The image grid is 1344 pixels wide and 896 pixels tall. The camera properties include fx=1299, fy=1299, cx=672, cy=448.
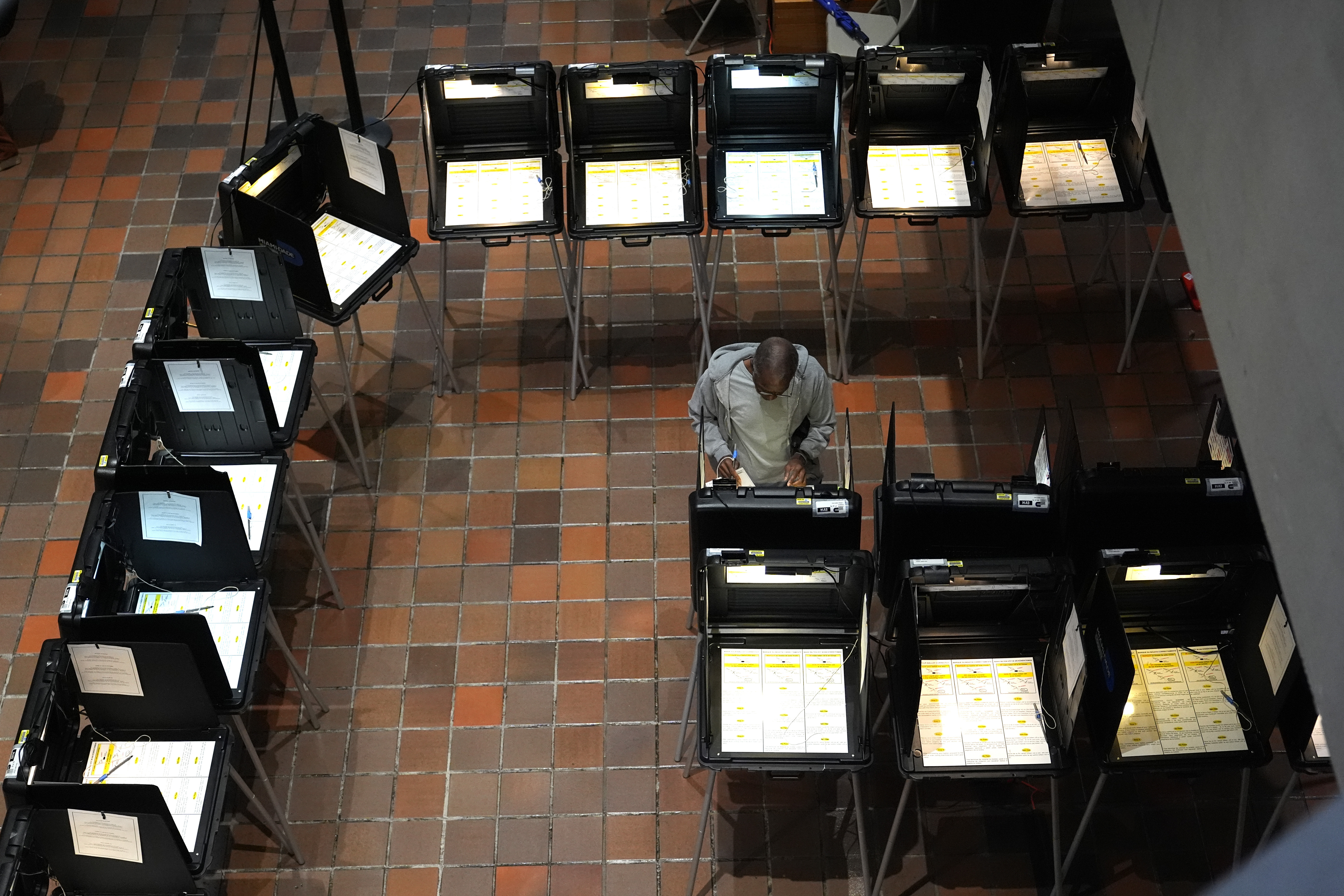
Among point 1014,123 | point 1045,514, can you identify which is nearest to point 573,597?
point 1045,514

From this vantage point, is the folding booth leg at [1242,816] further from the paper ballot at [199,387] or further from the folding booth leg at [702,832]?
the paper ballot at [199,387]

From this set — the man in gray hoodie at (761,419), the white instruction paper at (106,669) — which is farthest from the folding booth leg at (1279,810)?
the white instruction paper at (106,669)

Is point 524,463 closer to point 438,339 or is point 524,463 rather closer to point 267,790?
point 438,339

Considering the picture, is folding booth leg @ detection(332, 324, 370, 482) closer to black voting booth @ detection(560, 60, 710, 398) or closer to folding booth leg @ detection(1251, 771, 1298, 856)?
black voting booth @ detection(560, 60, 710, 398)

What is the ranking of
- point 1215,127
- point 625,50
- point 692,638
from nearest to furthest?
point 1215,127, point 692,638, point 625,50

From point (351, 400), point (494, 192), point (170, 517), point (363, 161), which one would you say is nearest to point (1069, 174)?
point (494, 192)

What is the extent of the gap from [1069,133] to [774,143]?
1.48 m

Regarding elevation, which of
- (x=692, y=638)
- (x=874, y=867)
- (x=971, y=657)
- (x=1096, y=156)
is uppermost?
(x=1096, y=156)

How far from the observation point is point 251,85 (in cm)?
675

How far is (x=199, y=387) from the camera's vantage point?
5160mm

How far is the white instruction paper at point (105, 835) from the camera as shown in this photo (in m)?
4.07

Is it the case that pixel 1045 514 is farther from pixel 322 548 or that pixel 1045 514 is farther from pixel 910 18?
pixel 910 18

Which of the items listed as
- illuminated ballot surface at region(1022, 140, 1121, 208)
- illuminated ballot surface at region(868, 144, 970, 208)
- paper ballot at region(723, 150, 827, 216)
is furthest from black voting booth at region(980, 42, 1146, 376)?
paper ballot at region(723, 150, 827, 216)

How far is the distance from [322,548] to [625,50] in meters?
4.21
